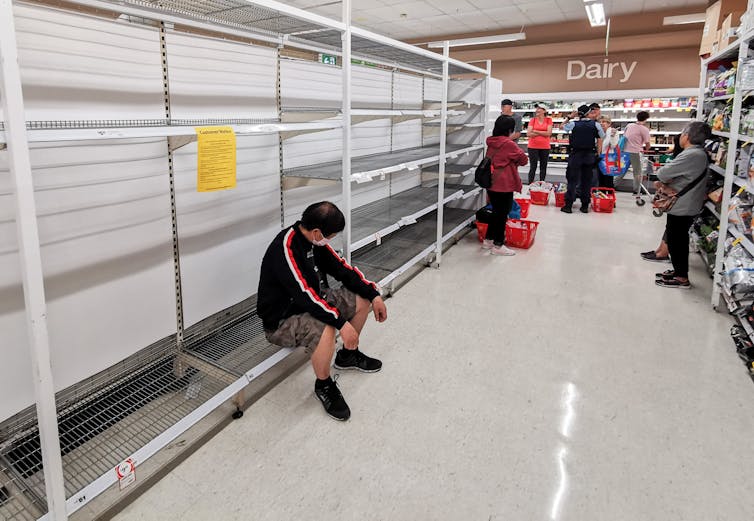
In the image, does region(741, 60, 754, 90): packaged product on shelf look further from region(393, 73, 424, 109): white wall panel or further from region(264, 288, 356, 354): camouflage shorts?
region(264, 288, 356, 354): camouflage shorts

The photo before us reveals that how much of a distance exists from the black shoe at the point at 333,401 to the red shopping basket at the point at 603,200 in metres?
7.02

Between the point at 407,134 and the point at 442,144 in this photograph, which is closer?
the point at 442,144

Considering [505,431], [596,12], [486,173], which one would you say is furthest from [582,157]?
[505,431]

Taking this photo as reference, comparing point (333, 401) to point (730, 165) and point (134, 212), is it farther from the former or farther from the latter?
point (730, 165)

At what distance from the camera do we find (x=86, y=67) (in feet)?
6.95

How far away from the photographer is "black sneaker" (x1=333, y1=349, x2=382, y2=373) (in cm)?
305

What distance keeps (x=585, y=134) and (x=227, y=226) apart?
6604 millimetres

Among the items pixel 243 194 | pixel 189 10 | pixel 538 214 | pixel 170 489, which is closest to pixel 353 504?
pixel 170 489

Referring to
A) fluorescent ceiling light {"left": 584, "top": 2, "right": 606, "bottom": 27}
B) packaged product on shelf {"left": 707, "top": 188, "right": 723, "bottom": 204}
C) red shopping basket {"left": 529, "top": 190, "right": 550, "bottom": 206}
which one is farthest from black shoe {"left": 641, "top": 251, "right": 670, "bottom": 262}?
fluorescent ceiling light {"left": 584, "top": 2, "right": 606, "bottom": 27}

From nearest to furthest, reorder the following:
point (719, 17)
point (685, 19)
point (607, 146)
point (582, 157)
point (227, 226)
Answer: point (227, 226)
point (719, 17)
point (582, 157)
point (607, 146)
point (685, 19)

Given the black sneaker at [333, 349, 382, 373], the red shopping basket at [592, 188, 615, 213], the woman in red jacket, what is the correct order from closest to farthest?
the black sneaker at [333, 349, 382, 373]
the woman in red jacket
the red shopping basket at [592, 188, 615, 213]

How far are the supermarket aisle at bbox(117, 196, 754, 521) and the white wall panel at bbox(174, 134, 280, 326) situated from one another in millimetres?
716

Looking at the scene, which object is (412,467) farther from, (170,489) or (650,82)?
(650,82)

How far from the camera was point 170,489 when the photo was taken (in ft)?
6.75
